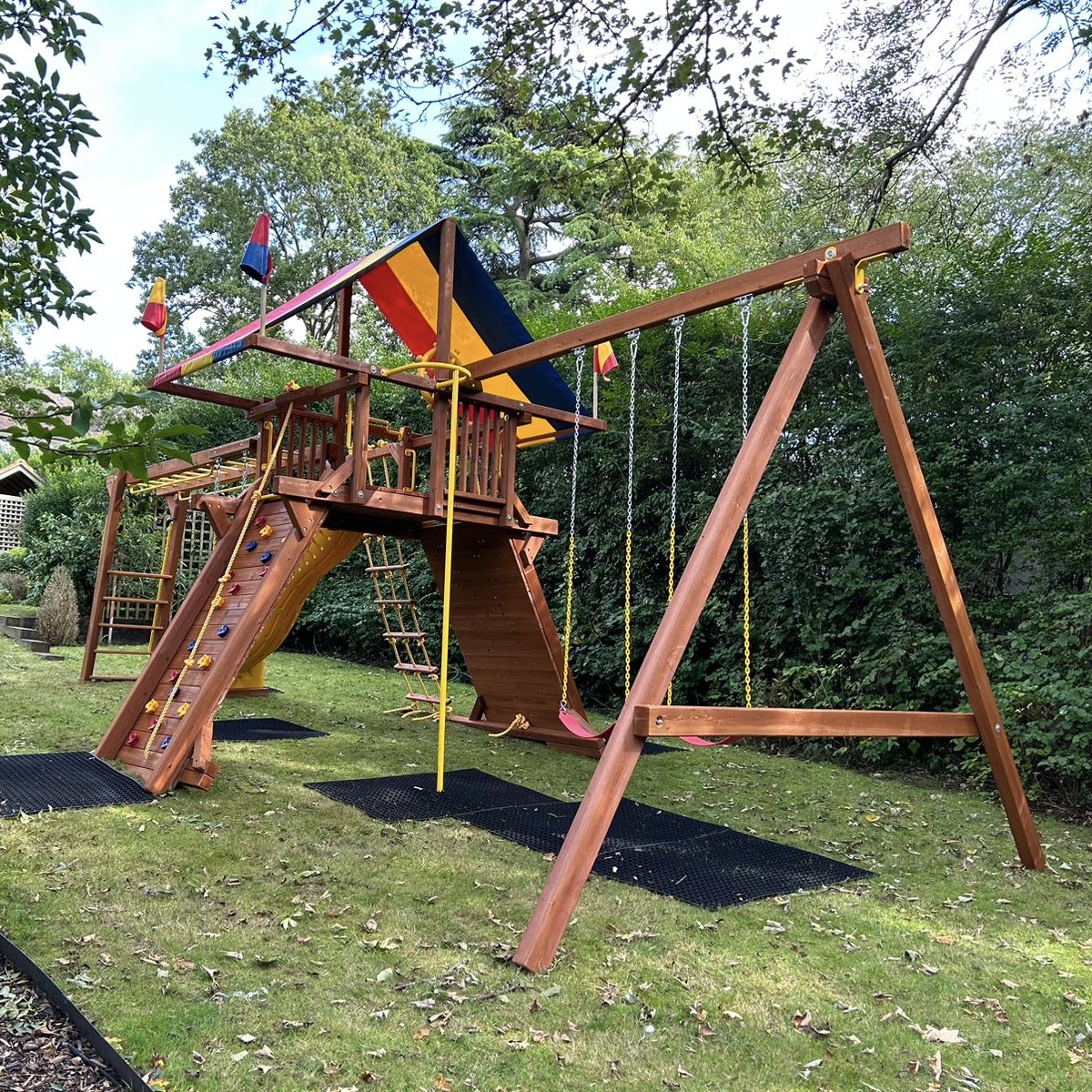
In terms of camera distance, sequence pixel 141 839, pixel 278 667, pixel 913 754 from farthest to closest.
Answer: pixel 278 667 < pixel 913 754 < pixel 141 839

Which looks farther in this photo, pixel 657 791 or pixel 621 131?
pixel 621 131

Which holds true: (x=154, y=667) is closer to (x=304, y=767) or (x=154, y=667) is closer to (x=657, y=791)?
(x=304, y=767)

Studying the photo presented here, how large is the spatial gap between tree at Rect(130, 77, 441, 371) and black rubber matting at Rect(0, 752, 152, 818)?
2280 cm

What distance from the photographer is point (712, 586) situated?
3.93 metres

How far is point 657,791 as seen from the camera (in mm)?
5988

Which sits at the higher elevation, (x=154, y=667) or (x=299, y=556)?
(x=299, y=556)

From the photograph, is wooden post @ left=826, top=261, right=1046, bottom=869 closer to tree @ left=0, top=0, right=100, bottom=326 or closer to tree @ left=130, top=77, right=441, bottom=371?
tree @ left=0, top=0, right=100, bottom=326

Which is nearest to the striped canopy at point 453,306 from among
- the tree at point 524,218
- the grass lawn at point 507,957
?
the grass lawn at point 507,957

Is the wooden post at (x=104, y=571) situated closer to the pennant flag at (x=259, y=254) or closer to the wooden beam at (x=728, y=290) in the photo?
the pennant flag at (x=259, y=254)

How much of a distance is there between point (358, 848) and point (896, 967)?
2.43 meters

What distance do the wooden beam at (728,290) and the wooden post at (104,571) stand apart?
5994 millimetres

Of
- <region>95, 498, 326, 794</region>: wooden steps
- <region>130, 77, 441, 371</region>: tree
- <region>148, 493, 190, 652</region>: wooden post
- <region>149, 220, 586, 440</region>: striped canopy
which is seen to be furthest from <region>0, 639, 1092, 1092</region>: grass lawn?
<region>130, 77, 441, 371</region>: tree

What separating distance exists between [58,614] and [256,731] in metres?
6.66

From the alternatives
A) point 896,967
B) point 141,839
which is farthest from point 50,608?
point 896,967
